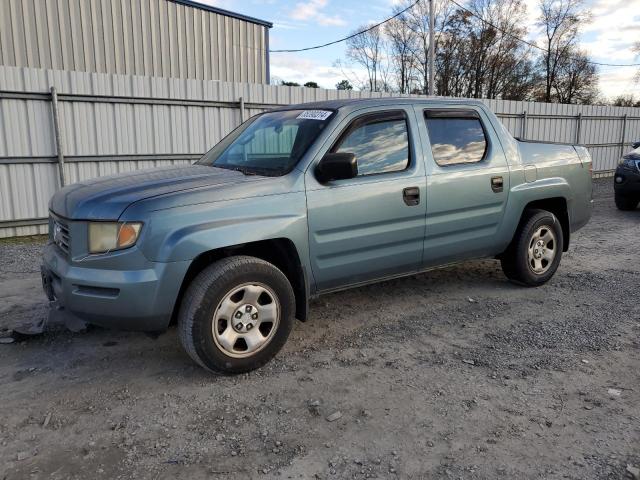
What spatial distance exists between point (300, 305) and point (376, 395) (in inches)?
34.8

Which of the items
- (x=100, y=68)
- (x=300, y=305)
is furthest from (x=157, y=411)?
(x=100, y=68)

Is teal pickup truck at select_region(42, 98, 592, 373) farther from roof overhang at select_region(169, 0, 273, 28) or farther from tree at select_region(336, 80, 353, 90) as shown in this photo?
tree at select_region(336, 80, 353, 90)

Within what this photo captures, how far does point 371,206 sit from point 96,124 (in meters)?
6.26

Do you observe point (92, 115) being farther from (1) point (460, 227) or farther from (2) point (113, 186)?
(1) point (460, 227)

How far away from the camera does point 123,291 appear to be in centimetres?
306

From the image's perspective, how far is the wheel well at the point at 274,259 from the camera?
3.43 metres

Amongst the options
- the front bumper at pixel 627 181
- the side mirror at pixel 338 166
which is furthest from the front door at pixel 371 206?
the front bumper at pixel 627 181

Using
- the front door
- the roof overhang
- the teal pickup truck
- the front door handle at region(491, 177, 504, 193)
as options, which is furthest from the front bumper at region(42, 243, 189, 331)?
the roof overhang

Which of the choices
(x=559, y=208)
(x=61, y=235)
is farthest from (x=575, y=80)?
(x=61, y=235)

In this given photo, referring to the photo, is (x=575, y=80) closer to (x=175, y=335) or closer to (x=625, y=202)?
(x=625, y=202)

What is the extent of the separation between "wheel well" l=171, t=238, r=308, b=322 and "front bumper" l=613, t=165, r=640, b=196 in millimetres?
8950

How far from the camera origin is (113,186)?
347 cm

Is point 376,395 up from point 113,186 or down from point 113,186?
down

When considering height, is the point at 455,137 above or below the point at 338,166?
above
